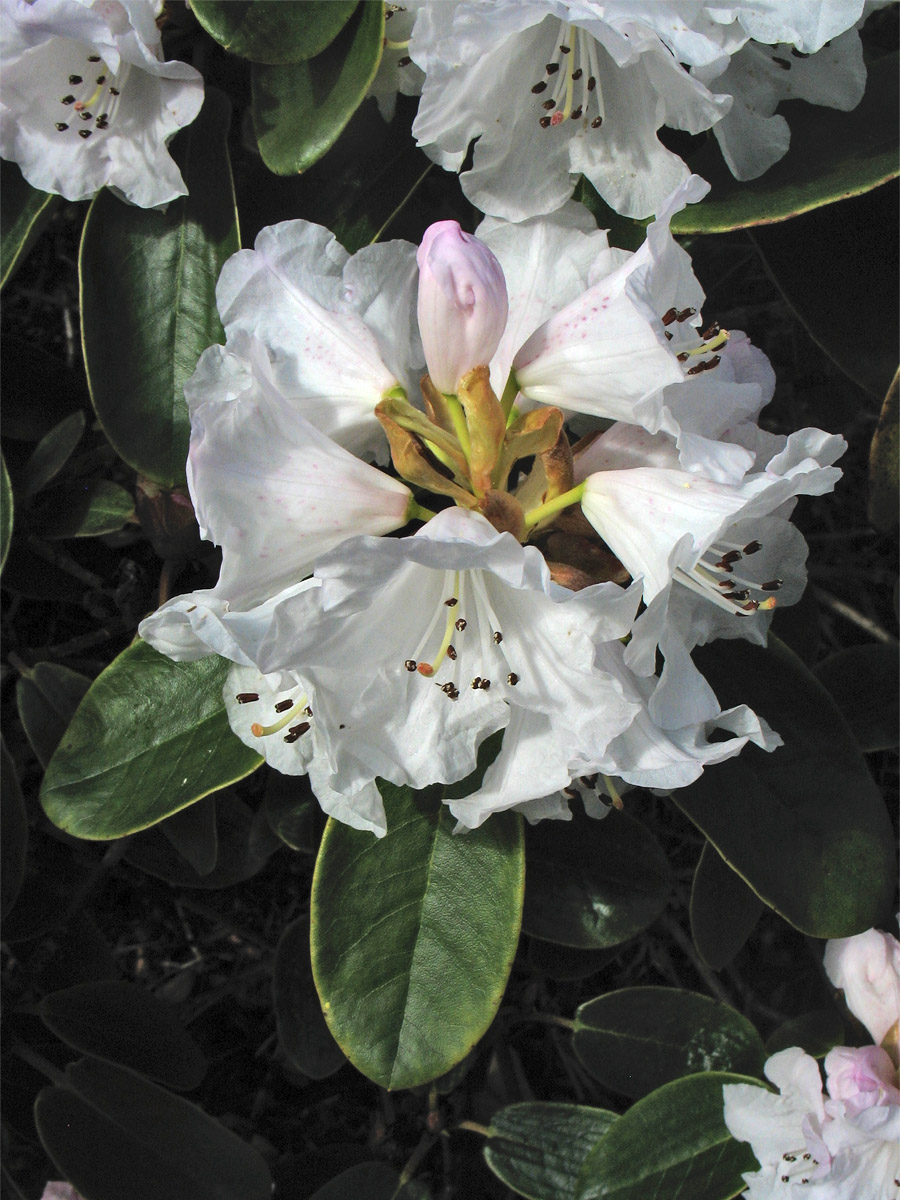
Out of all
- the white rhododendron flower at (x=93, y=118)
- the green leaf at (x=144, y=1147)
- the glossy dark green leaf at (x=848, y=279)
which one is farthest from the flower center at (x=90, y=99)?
the green leaf at (x=144, y=1147)

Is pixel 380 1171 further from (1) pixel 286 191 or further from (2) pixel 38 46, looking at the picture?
(2) pixel 38 46

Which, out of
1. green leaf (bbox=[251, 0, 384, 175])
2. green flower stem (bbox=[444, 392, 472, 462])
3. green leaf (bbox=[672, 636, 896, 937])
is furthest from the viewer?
green leaf (bbox=[672, 636, 896, 937])

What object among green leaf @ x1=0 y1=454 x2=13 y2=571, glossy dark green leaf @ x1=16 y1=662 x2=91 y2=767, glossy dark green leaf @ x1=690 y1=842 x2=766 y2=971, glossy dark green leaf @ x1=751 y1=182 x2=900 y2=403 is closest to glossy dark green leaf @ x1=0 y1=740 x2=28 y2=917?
glossy dark green leaf @ x1=16 y1=662 x2=91 y2=767

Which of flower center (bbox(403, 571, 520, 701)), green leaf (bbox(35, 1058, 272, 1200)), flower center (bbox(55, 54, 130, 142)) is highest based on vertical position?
flower center (bbox(55, 54, 130, 142))

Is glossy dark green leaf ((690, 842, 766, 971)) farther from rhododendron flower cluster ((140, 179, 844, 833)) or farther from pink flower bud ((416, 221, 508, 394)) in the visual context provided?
pink flower bud ((416, 221, 508, 394))

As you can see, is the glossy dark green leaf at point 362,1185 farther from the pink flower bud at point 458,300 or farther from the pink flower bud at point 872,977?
the pink flower bud at point 458,300

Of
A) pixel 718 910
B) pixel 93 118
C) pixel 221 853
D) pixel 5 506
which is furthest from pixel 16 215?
pixel 718 910

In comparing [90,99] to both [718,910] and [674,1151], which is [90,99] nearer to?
[718,910]

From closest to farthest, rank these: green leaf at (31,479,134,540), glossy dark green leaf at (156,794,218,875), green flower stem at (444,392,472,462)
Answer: green flower stem at (444,392,472,462)
glossy dark green leaf at (156,794,218,875)
green leaf at (31,479,134,540)
